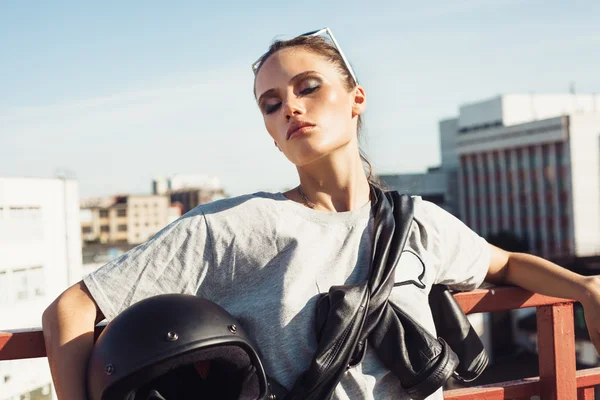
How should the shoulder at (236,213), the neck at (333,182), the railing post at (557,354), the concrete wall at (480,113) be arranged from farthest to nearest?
1. the concrete wall at (480,113)
2. the railing post at (557,354)
3. the neck at (333,182)
4. the shoulder at (236,213)

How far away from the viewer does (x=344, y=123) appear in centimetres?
248

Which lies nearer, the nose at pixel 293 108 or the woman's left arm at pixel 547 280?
the nose at pixel 293 108

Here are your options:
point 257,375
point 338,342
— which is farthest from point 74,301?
point 338,342

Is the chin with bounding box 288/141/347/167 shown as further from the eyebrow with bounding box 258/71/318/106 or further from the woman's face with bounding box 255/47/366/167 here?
the eyebrow with bounding box 258/71/318/106

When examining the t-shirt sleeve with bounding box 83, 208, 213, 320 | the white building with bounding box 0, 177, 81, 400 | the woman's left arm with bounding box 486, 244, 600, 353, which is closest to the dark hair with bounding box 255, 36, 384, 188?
the t-shirt sleeve with bounding box 83, 208, 213, 320

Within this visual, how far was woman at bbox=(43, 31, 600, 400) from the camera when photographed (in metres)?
2.10

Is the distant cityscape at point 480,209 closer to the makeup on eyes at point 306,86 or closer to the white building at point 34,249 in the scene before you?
the white building at point 34,249

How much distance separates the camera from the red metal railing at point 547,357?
2.94 meters

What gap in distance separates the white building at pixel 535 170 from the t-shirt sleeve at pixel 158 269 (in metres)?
63.4

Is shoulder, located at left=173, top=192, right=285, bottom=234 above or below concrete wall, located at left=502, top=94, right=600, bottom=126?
below

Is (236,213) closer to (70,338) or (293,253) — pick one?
(293,253)

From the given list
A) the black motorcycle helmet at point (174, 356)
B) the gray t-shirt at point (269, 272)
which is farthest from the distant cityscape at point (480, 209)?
the black motorcycle helmet at point (174, 356)

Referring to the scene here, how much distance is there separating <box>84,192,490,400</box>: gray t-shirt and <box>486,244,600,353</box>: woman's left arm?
624 mm

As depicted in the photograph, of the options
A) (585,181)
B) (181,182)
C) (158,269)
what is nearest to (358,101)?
(158,269)
